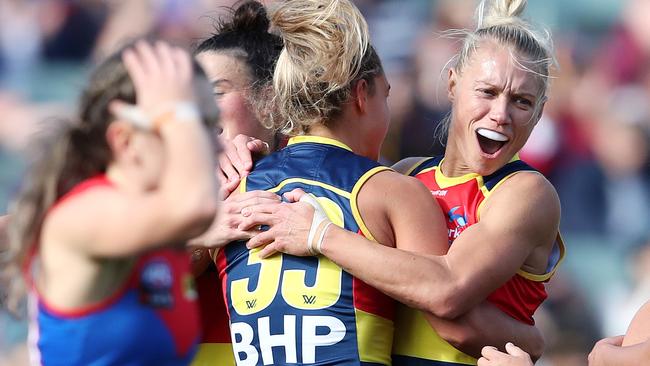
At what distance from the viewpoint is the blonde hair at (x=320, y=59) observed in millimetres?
3438

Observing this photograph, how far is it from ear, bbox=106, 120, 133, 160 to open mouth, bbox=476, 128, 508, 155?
166 centimetres

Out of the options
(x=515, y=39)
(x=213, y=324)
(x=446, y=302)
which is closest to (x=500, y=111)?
(x=515, y=39)

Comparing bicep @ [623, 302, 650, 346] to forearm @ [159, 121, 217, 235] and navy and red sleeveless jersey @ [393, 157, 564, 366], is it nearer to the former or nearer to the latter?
navy and red sleeveless jersey @ [393, 157, 564, 366]

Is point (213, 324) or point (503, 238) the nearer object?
point (503, 238)

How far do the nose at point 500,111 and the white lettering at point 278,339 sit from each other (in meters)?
1.00

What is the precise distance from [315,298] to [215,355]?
2.44 feet

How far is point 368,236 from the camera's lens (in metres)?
3.34

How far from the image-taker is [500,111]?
11.9 feet

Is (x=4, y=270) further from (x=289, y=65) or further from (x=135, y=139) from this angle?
(x=289, y=65)

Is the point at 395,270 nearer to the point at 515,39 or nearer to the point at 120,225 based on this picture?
the point at 515,39

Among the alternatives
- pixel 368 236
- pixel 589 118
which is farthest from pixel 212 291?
pixel 589 118

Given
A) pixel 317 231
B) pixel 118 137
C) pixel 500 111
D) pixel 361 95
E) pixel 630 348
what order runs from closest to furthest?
pixel 118 137 → pixel 630 348 → pixel 317 231 → pixel 361 95 → pixel 500 111

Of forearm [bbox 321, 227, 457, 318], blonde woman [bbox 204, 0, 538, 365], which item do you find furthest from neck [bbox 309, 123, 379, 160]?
forearm [bbox 321, 227, 457, 318]

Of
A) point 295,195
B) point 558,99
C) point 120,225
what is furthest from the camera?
point 558,99
